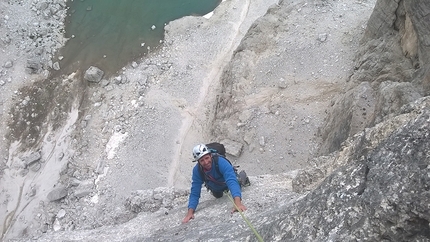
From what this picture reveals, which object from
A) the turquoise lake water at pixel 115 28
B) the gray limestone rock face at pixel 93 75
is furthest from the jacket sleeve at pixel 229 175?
the turquoise lake water at pixel 115 28

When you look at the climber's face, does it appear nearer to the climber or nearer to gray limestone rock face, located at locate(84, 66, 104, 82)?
the climber

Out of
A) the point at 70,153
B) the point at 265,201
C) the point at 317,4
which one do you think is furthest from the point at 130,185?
the point at 317,4

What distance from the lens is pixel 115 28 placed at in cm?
2931

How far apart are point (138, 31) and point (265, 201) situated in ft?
70.8

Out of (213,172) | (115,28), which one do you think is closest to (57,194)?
(115,28)

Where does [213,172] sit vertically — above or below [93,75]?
below

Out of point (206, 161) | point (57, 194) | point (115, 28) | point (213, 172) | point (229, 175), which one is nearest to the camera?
point (206, 161)

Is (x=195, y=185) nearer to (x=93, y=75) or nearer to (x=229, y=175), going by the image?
(x=229, y=175)

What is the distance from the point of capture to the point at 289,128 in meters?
19.3

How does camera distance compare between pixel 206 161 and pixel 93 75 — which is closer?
pixel 206 161

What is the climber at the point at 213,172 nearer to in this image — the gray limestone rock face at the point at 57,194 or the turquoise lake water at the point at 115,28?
the gray limestone rock face at the point at 57,194

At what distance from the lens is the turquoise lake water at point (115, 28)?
2731 centimetres

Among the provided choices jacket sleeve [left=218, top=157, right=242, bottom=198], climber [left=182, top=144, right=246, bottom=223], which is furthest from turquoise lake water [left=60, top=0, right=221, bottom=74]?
jacket sleeve [left=218, top=157, right=242, bottom=198]

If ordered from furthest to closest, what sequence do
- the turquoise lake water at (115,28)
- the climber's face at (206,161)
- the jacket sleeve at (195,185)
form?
the turquoise lake water at (115,28), the jacket sleeve at (195,185), the climber's face at (206,161)
